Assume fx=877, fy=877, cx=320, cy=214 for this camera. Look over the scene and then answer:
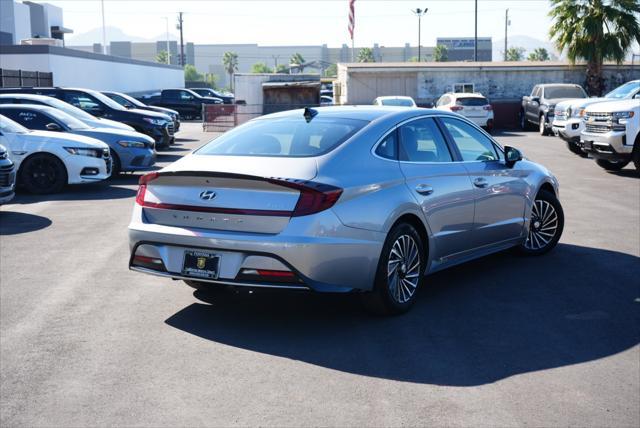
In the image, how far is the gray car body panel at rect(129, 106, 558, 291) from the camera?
6055 mm

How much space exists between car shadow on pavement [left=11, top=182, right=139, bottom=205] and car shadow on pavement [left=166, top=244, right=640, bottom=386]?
762 cm

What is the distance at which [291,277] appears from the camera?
19.9ft

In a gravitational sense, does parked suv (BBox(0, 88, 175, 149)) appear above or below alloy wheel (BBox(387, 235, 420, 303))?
above

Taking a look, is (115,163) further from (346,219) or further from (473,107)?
(473,107)

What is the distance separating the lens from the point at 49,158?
49.1 ft

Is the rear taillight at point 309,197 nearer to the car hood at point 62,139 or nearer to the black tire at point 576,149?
the car hood at point 62,139

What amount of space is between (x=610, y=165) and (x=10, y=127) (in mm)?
12351

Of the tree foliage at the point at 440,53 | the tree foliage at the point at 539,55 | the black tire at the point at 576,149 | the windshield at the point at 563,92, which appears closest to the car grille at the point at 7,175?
the black tire at the point at 576,149

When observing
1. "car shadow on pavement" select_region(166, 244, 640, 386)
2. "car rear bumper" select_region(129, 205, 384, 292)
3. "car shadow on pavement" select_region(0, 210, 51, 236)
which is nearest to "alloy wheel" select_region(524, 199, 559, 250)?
"car shadow on pavement" select_region(166, 244, 640, 386)

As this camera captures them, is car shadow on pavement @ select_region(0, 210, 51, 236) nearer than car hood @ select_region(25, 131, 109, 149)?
Yes

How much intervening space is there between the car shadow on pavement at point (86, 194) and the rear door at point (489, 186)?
7.95 meters

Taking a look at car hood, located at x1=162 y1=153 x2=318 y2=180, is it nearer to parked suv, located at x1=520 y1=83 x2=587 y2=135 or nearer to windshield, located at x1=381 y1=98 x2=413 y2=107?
windshield, located at x1=381 y1=98 x2=413 y2=107

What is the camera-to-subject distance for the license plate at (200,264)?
6230mm

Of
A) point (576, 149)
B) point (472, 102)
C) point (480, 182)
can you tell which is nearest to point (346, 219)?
point (480, 182)
